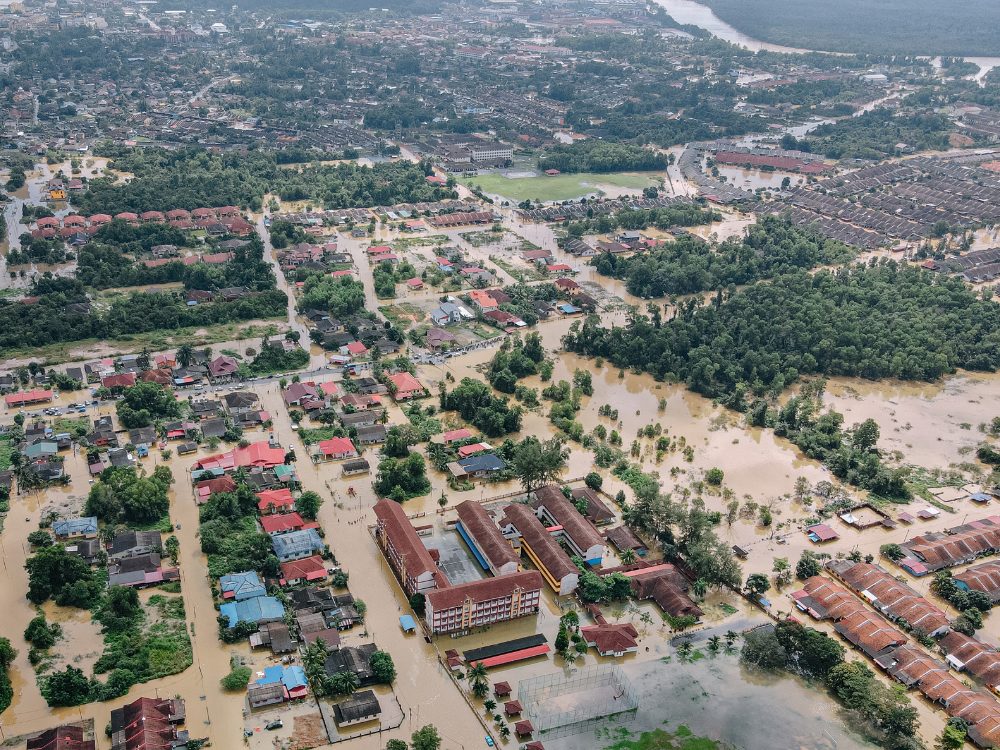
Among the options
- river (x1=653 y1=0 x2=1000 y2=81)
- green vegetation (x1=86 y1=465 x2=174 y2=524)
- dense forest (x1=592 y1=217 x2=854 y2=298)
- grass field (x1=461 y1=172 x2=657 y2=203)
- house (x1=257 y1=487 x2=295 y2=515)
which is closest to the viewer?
green vegetation (x1=86 y1=465 x2=174 y2=524)

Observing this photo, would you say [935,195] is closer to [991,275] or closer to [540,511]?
[991,275]

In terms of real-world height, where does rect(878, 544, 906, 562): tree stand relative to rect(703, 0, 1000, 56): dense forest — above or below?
below

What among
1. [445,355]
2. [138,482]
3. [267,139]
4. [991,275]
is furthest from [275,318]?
[991,275]

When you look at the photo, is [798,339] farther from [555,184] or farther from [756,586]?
[555,184]

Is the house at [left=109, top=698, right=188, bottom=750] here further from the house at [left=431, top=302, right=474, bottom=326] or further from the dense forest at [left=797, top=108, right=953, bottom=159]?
the dense forest at [left=797, top=108, right=953, bottom=159]

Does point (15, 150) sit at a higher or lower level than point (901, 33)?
lower

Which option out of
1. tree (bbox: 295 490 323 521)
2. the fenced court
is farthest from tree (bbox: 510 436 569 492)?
the fenced court

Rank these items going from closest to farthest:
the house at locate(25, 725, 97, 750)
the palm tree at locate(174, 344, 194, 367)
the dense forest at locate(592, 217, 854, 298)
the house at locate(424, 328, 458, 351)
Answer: the house at locate(25, 725, 97, 750)
the palm tree at locate(174, 344, 194, 367)
the house at locate(424, 328, 458, 351)
the dense forest at locate(592, 217, 854, 298)

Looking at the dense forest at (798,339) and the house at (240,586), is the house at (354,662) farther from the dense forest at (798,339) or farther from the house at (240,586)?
the dense forest at (798,339)
